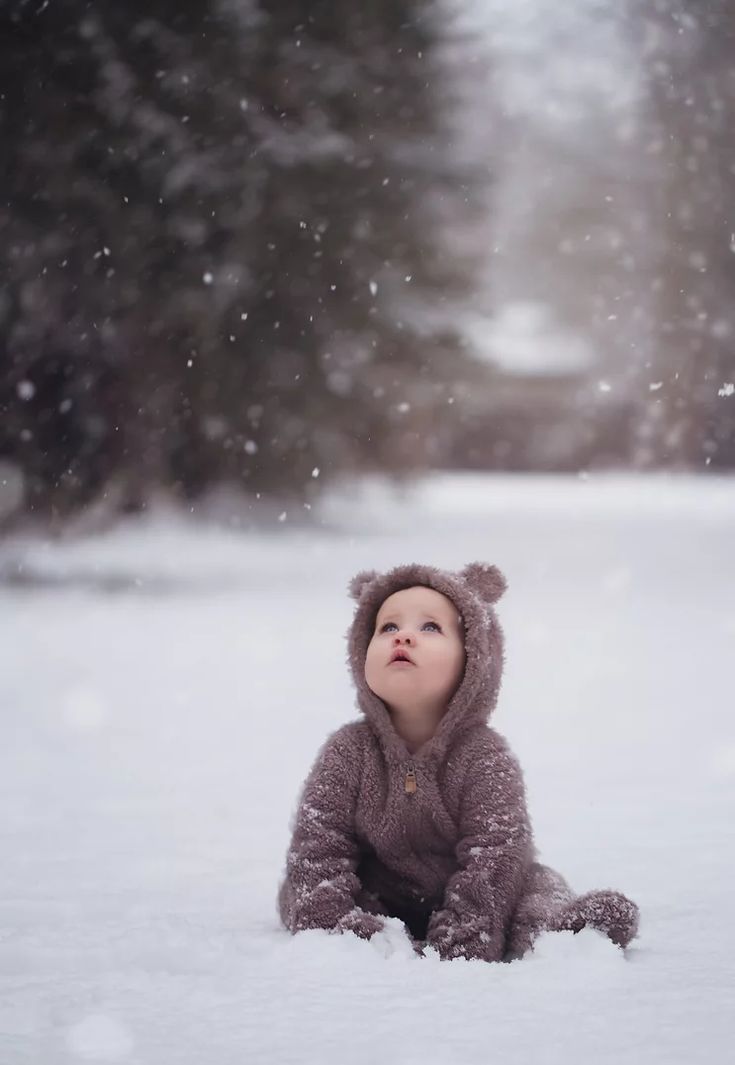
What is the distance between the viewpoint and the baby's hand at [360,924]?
6.12 feet

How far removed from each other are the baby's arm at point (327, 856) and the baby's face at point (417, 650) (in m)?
0.13

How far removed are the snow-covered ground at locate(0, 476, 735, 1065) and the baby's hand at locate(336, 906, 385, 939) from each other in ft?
0.09

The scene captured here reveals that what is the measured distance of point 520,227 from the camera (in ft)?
51.0

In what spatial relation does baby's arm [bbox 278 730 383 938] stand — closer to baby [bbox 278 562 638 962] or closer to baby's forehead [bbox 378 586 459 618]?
baby [bbox 278 562 638 962]

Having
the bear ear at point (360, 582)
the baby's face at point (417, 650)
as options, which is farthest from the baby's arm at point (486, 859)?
the bear ear at point (360, 582)

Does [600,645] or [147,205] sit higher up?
[147,205]

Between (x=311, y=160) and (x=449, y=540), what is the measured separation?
4.02 m

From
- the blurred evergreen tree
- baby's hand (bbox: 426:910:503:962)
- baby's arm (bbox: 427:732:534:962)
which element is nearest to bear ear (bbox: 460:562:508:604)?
baby's arm (bbox: 427:732:534:962)

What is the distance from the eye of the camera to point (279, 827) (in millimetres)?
2768

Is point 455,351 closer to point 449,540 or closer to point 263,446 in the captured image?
point 263,446

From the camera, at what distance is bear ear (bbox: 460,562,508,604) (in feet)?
7.18

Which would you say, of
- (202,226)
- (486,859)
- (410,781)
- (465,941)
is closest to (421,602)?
(410,781)

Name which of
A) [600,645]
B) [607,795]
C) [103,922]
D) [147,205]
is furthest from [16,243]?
[103,922]

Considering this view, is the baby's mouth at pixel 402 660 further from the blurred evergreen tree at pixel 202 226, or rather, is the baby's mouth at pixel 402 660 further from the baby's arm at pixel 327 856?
the blurred evergreen tree at pixel 202 226
